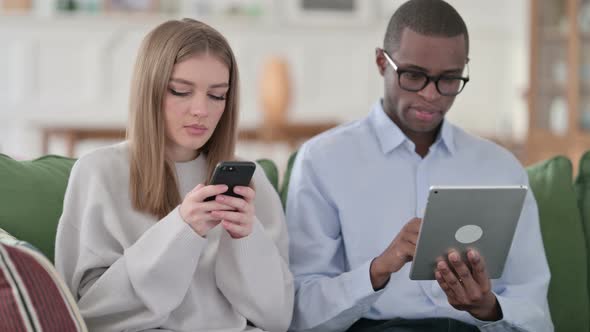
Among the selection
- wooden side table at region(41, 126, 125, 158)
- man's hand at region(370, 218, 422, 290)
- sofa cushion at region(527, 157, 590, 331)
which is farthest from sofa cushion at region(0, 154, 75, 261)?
wooden side table at region(41, 126, 125, 158)

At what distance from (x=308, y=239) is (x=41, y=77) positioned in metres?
4.80

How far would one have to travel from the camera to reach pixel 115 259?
1600 mm

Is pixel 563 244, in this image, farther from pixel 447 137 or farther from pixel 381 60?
pixel 381 60

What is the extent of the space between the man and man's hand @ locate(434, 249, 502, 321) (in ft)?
0.11

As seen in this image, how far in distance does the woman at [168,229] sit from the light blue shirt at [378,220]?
0.35ft

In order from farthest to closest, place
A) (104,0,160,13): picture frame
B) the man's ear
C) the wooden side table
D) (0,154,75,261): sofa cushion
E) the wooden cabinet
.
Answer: (104,0,160,13): picture frame → the wooden cabinet → the wooden side table → the man's ear → (0,154,75,261): sofa cushion

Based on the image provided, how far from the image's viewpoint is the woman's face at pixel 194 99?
5.43ft

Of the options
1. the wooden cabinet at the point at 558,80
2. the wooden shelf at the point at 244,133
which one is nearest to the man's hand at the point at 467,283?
the wooden shelf at the point at 244,133

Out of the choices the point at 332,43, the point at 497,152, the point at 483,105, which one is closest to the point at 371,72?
the point at 332,43

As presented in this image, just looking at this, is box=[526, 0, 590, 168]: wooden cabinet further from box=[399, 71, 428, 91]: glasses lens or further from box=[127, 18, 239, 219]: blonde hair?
box=[127, 18, 239, 219]: blonde hair

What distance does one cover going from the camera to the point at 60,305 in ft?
4.34

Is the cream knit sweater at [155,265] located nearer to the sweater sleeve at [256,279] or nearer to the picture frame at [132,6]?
the sweater sleeve at [256,279]

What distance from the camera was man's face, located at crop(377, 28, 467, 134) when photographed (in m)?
1.86

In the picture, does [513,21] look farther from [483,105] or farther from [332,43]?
[332,43]
